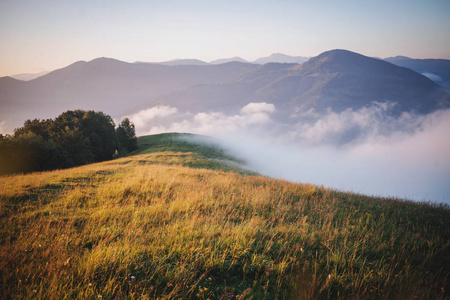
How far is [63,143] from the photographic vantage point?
33906 millimetres

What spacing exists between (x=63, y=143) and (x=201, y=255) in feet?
138

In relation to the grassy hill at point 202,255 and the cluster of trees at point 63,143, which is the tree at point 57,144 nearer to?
the cluster of trees at point 63,143

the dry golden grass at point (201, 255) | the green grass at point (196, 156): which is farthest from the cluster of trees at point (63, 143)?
the dry golden grass at point (201, 255)

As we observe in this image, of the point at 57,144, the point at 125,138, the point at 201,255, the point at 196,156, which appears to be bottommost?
the point at 196,156

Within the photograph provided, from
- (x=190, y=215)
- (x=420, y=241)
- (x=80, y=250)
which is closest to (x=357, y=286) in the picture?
(x=420, y=241)

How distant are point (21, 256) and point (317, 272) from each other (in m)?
5.59

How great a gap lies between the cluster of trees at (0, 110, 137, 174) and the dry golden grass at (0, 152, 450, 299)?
2807 cm

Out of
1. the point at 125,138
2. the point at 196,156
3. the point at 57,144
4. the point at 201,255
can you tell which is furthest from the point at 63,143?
the point at 201,255

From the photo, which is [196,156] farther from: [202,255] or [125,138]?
[125,138]

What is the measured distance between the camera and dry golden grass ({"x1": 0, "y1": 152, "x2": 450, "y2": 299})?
9.77 ft

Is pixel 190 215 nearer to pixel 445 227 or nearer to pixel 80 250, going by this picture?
pixel 80 250

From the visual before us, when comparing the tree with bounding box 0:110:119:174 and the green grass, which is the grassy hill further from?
the tree with bounding box 0:110:119:174

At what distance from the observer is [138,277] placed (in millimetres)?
3117

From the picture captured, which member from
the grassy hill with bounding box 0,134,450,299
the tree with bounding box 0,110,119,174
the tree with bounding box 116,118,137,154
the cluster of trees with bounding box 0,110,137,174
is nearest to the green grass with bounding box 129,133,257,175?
the tree with bounding box 116,118,137,154
